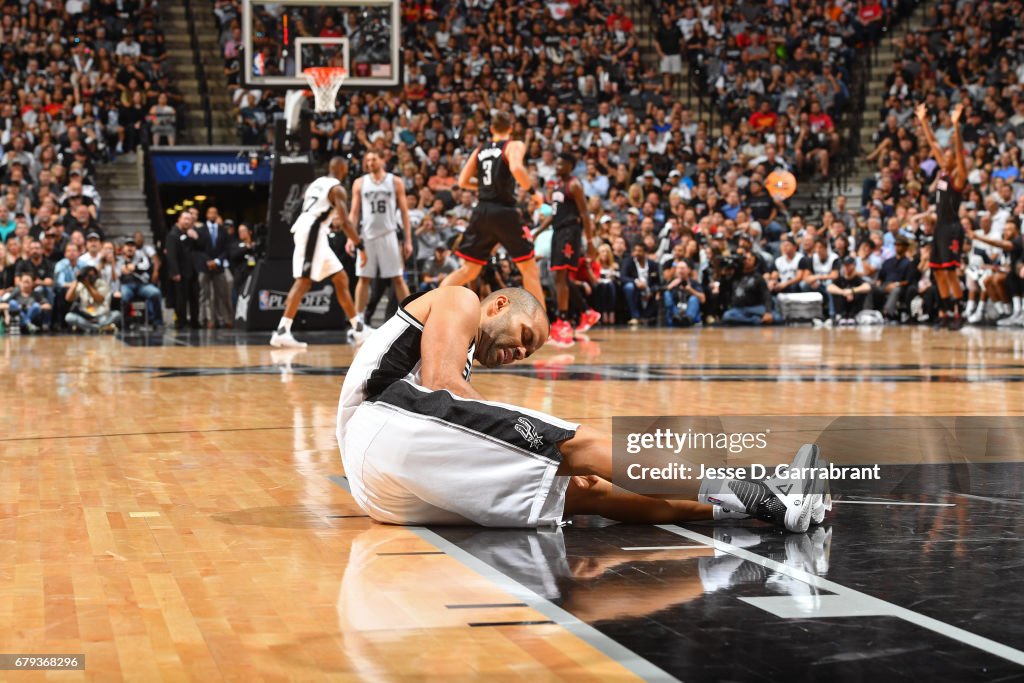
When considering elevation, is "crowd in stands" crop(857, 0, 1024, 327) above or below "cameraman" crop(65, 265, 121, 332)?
above

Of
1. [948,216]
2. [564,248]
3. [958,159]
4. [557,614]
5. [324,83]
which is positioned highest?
[324,83]

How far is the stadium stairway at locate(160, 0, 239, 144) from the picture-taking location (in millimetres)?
25891

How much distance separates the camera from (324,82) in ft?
57.4

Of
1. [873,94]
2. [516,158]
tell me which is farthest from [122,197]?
[873,94]

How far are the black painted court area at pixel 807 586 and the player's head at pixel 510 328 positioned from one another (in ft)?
1.88

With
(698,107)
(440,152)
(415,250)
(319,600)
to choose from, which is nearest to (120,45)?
(440,152)

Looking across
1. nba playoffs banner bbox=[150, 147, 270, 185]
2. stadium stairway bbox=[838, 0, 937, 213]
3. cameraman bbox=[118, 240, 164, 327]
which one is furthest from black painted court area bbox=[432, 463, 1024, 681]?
stadium stairway bbox=[838, 0, 937, 213]

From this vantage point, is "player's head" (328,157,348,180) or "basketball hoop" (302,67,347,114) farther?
"basketball hoop" (302,67,347,114)

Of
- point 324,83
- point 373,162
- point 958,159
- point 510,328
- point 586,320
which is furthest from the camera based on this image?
point 324,83

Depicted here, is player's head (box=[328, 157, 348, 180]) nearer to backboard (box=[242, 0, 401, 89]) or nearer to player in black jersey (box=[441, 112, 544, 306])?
player in black jersey (box=[441, 112, 544, 306])

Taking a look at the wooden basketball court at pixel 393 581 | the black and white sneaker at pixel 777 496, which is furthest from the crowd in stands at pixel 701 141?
the black and white sneaker at pixel 777 496

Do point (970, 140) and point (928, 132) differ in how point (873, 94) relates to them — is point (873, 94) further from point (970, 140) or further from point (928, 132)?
point (928, 132)

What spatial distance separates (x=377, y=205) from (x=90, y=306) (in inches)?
215

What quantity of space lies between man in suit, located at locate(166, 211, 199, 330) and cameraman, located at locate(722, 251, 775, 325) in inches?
306
